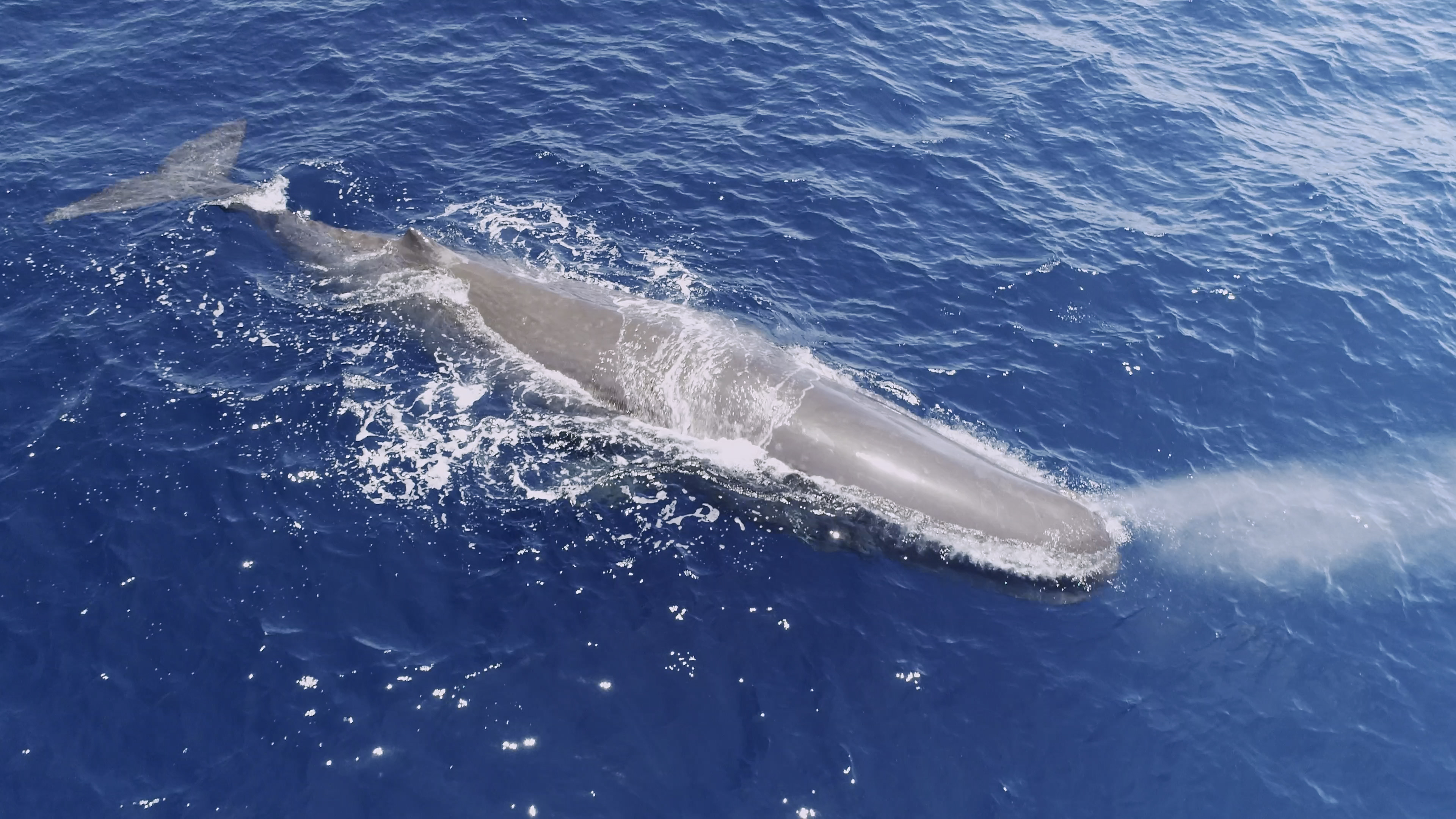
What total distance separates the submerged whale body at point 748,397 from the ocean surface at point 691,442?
1.15 m

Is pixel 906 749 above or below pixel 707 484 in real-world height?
below

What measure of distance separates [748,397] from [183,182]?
24.1 metres

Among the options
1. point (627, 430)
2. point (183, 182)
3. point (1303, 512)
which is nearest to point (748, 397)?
point (627, 430)

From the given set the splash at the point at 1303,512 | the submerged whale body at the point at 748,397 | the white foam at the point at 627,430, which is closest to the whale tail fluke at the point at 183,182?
the submerged whale body at the point at 748,397

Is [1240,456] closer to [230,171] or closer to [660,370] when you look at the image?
[660,370]

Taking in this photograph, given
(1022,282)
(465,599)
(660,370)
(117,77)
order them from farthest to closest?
(117,77) < (1022,282) < (660,370) < (465,599)

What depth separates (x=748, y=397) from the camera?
83.4 feet

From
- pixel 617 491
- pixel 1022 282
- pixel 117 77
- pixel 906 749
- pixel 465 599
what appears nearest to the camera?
pixel 906 749

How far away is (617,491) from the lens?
24.5 meters

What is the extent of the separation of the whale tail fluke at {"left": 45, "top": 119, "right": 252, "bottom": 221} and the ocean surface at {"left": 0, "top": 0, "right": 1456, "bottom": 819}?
0.90 m

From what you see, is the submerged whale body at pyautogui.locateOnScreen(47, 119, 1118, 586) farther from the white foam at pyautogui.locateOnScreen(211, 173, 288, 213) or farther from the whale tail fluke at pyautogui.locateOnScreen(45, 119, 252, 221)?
the white foam at pyautogui.locateOnScreen(211, 173, 288, 213)

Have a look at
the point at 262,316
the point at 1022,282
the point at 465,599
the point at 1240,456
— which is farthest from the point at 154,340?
the point at 1240,456

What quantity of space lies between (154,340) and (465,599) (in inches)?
564

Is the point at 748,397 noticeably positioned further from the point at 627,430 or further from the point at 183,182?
the point at 183,182
